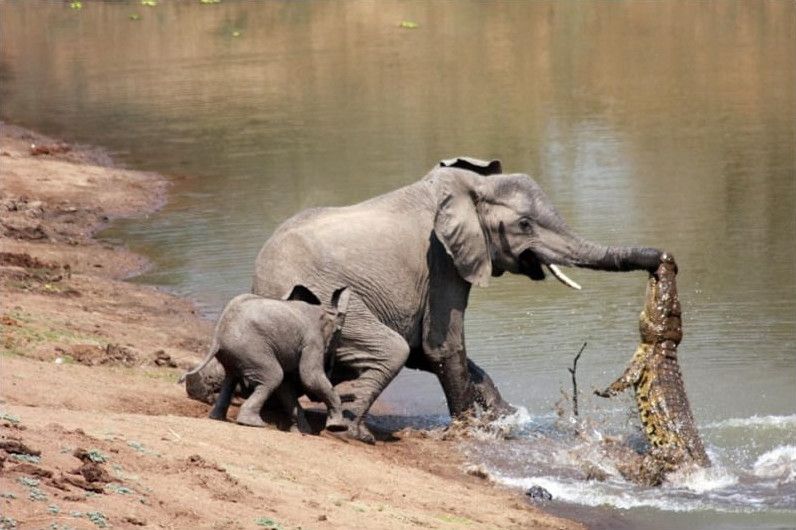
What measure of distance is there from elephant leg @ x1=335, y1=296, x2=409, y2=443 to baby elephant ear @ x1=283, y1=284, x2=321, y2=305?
0.97 ft

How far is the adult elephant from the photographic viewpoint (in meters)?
11.7

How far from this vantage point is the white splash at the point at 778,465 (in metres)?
11.1

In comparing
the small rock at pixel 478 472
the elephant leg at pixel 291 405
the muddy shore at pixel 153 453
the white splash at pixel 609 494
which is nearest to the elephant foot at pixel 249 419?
the muddy shore at pixel 153 453

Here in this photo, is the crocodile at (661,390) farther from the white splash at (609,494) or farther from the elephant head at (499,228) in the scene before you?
the elephant head at (499,228)

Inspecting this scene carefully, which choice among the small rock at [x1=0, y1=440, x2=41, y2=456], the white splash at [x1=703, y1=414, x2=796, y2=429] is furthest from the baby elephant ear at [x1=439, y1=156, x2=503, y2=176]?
the small rock at [x1=0, y1=440, x2=41, y2=456]

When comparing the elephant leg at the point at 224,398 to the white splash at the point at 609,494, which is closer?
the white splash at the point at 609,494

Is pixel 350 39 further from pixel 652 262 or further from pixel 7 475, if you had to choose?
pixel 7 475

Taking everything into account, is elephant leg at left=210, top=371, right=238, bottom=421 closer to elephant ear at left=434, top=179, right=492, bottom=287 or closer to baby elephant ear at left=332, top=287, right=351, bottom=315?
baby elephant ear at left=332, top=287, right=351, bottom=315

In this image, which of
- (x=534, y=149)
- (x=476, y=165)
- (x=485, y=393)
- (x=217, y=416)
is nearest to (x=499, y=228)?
(x=476, y=165)

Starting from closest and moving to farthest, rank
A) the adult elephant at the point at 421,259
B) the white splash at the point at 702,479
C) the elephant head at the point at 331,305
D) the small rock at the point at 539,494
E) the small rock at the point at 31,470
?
the small rock at the point at 31,470
the small rock at the point at 539,494
the white splash at the point at 702,479
the elephant head at the point at 331,305
the adult elephant at the point at 421,259

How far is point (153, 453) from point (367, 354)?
2.71 m

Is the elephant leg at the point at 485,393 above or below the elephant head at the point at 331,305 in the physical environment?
below

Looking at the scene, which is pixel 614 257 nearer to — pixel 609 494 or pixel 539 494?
pixel 609 494

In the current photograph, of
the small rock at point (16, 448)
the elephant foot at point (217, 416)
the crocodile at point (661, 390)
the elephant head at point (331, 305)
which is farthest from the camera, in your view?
the elephant head at point (331, 305)
